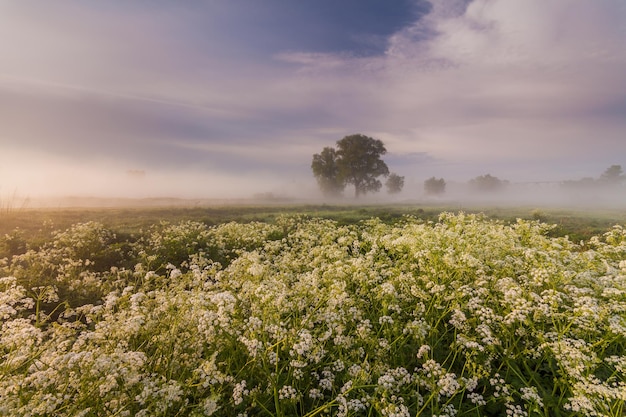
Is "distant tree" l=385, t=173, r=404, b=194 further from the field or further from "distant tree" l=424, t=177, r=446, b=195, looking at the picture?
the field

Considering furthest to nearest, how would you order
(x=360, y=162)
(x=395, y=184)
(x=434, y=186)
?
(x=434, y=186) → (x=395, y=184) → (x=360, y=162)

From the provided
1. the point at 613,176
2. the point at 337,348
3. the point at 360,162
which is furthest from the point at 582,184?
the point at 337,348

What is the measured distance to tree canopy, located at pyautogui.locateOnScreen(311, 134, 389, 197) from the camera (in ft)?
287

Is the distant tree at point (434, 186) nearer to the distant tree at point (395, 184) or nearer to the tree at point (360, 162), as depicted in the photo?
the distant tree at point (395, 184)

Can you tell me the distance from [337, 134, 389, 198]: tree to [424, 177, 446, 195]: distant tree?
80.5 meters

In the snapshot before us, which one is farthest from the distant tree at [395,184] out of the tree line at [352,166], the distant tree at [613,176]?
the distant tree at [613,176]

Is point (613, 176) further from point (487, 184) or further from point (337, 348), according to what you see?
point (337, 348)

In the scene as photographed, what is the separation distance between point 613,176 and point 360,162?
136138 millimetres

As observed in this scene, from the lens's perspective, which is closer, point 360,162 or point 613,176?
point 360,162

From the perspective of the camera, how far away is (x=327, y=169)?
92.4 m

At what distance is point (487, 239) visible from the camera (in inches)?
396

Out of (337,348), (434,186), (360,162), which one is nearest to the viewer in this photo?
(337,348)

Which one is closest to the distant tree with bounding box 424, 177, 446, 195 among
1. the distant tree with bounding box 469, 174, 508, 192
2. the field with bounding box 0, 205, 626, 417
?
the distant tree with bounding box 469, 174, 508, 192

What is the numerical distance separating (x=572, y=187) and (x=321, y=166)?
155 metres
